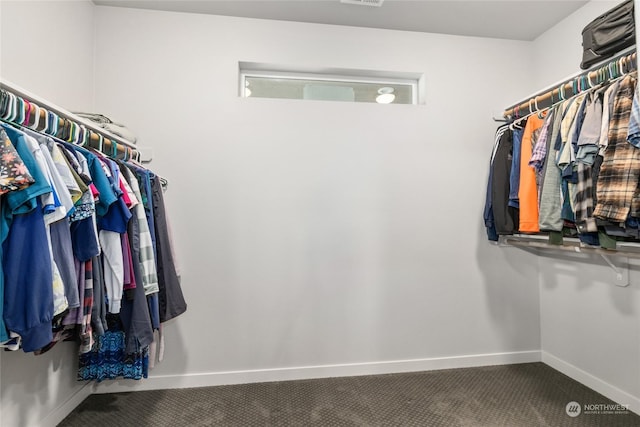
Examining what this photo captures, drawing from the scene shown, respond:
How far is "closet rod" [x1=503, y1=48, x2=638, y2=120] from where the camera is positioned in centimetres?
146

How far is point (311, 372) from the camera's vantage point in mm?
2094

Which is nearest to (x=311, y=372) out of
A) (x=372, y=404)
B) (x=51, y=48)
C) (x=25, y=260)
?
(x=372, y=404)

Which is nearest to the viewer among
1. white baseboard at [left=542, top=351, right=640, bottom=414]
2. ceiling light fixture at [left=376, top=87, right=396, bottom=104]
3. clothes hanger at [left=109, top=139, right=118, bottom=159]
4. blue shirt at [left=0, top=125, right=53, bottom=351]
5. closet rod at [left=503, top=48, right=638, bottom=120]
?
blue shirt at [left=0, top=125, right=53, bottom=351]

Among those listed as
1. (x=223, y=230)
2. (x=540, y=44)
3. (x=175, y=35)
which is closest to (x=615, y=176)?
(x=540, y=44)

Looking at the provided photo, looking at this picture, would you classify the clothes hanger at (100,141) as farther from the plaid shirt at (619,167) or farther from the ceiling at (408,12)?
the plaid shirt at (619,167)

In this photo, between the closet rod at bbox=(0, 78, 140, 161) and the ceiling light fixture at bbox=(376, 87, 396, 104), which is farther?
the ceiling light fixture at bbox=(376, 87, 396, 104)

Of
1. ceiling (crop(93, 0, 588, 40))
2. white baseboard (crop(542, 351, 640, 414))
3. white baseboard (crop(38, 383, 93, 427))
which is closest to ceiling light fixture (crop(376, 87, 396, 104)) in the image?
ceiling (crop(93, 0, 588, 40))

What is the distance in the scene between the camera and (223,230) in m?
2.06

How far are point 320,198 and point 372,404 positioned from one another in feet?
4.11

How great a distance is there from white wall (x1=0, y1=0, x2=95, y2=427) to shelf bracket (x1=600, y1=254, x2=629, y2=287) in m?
2.89

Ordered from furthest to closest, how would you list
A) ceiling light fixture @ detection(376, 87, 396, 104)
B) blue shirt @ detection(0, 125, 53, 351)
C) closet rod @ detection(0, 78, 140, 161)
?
ceiling light fixture @ detection(376, 87, 396, 104)
closet rod @ detection(0, 78, 140, 161)
blue shirt @ detection(0, 125, 53, 351)

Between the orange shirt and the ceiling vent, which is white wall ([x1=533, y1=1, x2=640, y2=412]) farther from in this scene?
the ceiling vent

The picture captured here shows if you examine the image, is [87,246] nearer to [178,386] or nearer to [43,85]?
[43,85]

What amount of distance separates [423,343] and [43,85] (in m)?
2.64
